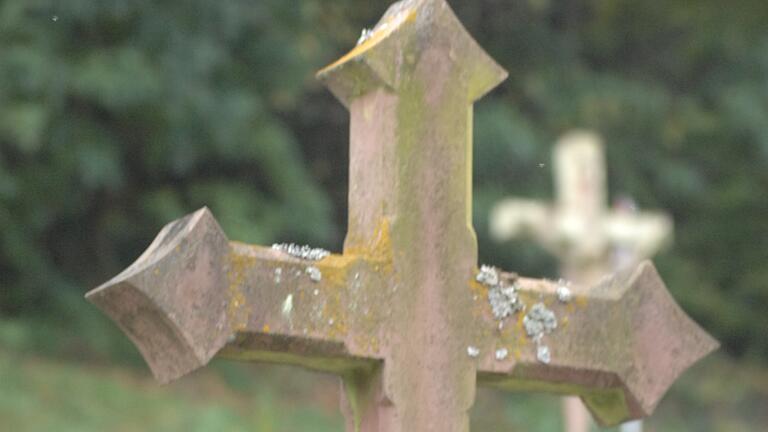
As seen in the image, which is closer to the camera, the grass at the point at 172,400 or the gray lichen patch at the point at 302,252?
the gray lichen patch at the point at 302,252

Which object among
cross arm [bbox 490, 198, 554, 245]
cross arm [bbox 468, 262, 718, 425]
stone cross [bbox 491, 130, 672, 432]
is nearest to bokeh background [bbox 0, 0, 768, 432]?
stone cross [bbox 491, 130, 672, 432]

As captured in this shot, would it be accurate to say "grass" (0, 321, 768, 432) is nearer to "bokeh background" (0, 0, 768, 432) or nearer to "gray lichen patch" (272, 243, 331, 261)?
"bokeh background" (0, 0, 768, 432)

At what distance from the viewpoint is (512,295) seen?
288cm

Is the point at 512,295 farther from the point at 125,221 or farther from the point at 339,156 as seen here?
the point at 339,156

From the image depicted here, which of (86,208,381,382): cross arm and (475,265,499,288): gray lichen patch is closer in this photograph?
(86,208,381,382): cross arm

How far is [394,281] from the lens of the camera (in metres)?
2.70

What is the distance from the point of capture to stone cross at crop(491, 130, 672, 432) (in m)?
9.02

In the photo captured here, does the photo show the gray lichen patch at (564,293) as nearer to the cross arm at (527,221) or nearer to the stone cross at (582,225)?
the stone cross at (582,225)

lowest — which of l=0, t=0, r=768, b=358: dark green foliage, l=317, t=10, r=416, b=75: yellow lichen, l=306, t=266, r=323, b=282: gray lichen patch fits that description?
l=306, t=266, r=323, b=282: gray lichen patch

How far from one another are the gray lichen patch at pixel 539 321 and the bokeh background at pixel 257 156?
4901 mm

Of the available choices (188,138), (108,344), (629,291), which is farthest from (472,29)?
(629,291)

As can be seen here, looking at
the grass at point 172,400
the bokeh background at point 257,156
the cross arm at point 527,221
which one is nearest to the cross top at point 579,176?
the cross arm at point 527,221

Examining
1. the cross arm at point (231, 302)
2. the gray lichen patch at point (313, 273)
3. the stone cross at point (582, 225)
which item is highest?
the stone cross at point (582, 225)

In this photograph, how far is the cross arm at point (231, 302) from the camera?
97.0 inches
